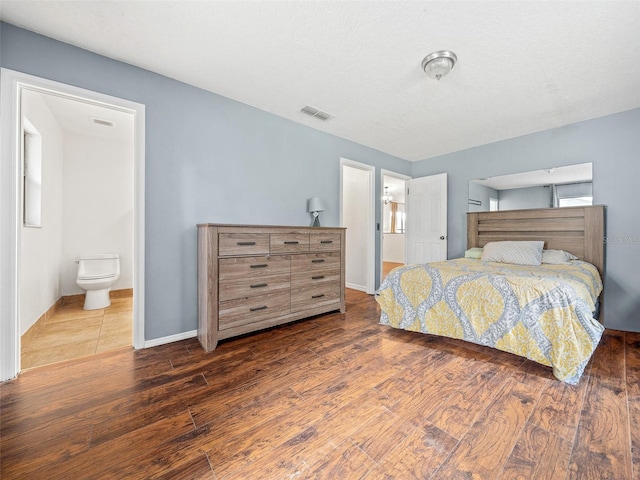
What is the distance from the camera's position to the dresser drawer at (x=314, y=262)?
2887mm

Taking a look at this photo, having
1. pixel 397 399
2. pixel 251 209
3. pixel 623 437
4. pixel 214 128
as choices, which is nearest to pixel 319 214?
pixel 251 209

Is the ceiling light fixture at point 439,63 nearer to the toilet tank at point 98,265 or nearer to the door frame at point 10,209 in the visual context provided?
the door frame at point 10,209

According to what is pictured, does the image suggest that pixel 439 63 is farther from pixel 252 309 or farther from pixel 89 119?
pixel 89 119

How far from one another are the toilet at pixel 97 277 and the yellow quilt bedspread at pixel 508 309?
346 centimetres

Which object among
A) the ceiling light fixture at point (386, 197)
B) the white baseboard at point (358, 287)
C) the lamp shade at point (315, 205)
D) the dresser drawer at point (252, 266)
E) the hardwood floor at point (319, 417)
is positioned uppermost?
the ceiling light fixture at point (386, 197)

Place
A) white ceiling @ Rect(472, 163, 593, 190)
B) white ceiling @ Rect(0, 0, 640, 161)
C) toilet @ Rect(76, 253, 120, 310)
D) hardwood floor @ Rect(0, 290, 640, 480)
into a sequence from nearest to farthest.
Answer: hardwood floor @ Rect(0, 290, 640, 480) < white ceiling @ Rect(0, 0, 640, 161) < white ceiling @ Rect(472, 163, 593, 190) < toilet @ Rect(76, 253, 120, 310)

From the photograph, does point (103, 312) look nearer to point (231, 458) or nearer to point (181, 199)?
point (181, 199)

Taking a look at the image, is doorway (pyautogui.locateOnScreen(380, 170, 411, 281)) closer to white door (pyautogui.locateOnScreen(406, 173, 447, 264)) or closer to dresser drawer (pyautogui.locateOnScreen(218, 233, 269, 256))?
white door (pyautogui.locateOnScreen(406, 173, 447, 264))

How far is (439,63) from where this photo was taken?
6.90ft

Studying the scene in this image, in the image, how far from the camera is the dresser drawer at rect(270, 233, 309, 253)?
8.88ft

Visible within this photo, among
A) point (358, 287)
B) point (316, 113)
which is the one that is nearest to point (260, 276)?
point (316, 113)

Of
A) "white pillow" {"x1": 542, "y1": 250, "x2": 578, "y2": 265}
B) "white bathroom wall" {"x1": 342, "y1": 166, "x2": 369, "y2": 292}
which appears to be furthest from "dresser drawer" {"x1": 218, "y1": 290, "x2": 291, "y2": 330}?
"white pillow" {"x1": 542, "y1": 250, "x2": 578, "y2": 265}

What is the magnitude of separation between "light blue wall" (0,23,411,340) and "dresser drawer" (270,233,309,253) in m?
0.46

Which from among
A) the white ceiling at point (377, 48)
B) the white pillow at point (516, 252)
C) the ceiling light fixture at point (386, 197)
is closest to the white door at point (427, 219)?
the white pillow at point (516, 252)
